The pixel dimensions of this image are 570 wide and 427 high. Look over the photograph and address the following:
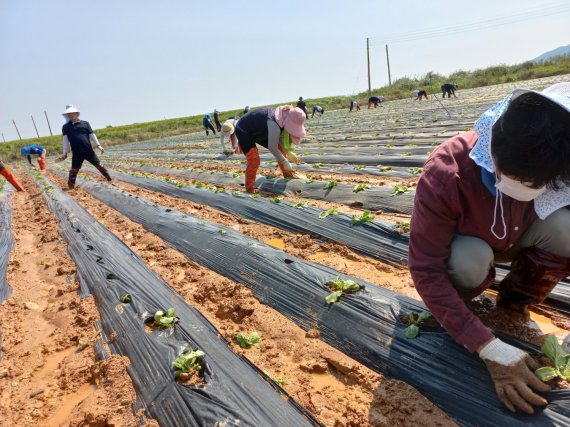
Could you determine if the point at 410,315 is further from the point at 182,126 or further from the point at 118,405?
the point at 182,126

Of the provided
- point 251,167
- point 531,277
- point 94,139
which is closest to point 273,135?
point 251,167

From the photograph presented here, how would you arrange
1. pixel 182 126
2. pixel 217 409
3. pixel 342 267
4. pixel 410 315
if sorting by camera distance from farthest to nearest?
pixel 182 126
pixel 342 267
pixel 410 315
pixel 217 409

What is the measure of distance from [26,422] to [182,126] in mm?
45909

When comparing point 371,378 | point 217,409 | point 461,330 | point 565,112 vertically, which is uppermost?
point 565,112

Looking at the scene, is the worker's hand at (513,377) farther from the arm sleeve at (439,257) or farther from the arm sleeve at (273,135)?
the arm sleeve at (273,135)

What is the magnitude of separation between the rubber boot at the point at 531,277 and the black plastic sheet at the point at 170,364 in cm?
144

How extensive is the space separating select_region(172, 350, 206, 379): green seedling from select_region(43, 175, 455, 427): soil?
33 centimetres

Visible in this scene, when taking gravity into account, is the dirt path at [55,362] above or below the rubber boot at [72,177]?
below

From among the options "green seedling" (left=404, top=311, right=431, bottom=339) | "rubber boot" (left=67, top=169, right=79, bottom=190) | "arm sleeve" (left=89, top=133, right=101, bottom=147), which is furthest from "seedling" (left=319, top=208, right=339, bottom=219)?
"rubber boot" (left=67, top=169, right=79, bottom=190)

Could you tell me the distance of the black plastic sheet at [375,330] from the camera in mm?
1810

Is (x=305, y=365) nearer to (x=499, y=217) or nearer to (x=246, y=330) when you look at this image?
(x=246, y=330)

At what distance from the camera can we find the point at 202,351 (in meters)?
2.39

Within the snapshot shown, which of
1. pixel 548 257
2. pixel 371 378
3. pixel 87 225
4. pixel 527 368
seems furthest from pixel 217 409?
pixel 87 225

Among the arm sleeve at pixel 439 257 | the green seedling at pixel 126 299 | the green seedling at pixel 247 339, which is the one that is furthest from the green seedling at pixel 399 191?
the green seedling at pixel 126 299
